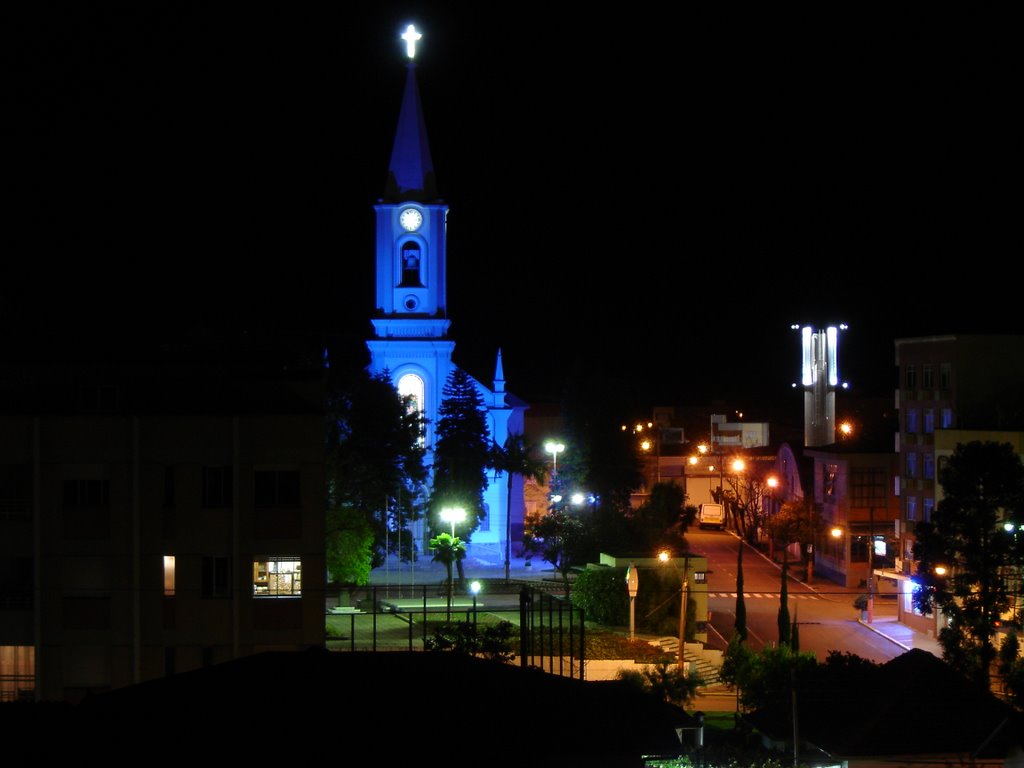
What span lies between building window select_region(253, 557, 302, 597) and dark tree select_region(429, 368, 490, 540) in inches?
1041

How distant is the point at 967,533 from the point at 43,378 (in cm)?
2006

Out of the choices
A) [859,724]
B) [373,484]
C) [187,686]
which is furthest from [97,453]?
[373,484]

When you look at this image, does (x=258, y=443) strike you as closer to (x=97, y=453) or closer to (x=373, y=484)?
(x=97, y=453)

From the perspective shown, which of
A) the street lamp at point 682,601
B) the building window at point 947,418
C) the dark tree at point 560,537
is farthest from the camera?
the dark tree at point 560,537

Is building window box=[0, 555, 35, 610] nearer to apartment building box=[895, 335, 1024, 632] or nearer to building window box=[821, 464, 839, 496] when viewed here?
apartment building box=[895, 335, 1024, 632]

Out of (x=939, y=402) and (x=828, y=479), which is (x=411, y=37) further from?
(x=939, y=402)

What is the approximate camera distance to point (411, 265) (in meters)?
60.7

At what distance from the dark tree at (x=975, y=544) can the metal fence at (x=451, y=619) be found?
7.94m

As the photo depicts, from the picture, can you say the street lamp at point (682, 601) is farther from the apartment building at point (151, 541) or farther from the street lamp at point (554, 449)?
the street lamp at point (554, 449)

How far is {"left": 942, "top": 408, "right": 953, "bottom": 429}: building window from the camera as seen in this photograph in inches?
1671

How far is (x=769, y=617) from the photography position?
1687 inches

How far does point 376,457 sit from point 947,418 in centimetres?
2191

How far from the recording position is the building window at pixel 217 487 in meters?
24.8

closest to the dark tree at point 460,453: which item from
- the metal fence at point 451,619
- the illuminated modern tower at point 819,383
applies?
the metal fence at point 451,619
